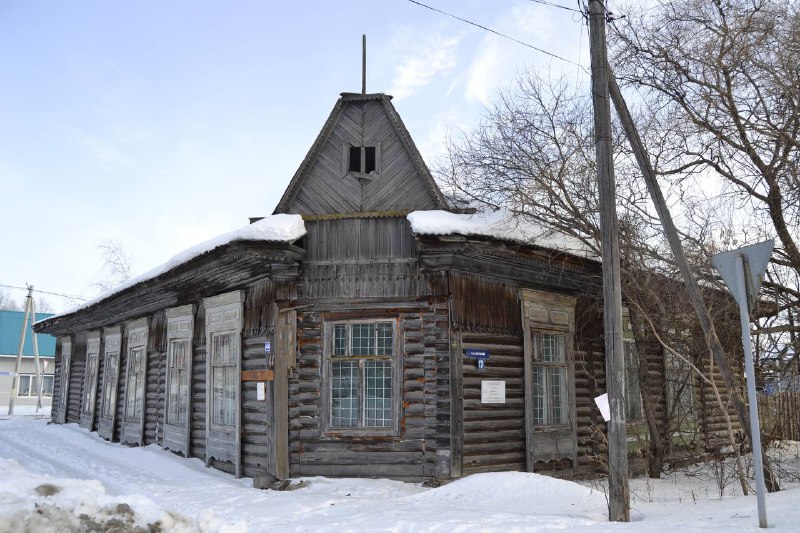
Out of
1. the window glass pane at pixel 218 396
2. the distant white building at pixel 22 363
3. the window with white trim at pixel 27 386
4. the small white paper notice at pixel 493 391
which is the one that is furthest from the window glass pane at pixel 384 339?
the window with white trim at pixel 27 386

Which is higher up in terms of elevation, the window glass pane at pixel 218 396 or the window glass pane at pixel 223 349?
the window glass pane at pixel 223 349

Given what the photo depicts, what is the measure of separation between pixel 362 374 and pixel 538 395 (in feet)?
10.6

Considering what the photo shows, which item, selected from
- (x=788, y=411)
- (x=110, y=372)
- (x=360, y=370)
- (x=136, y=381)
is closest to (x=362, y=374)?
(x=360, y=370)

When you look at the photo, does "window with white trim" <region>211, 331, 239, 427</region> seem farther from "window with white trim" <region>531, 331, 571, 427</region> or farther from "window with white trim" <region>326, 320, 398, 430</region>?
"window with white trim" <region>531, 331, 571, 427</region>

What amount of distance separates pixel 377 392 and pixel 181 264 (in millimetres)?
4426

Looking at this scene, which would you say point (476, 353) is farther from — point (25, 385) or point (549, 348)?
point (25, 385)

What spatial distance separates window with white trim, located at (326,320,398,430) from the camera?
10.7 metres

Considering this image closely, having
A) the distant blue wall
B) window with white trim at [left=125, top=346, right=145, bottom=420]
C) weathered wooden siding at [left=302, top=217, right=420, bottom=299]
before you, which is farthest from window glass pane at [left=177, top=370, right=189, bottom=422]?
the distant blue wall

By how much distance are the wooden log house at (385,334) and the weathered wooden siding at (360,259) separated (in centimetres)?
2

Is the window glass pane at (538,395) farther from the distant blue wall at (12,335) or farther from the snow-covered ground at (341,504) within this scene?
the distant blue wall at (12,335)

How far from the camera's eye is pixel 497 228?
35.1 ft

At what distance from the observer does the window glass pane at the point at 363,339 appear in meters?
10.9

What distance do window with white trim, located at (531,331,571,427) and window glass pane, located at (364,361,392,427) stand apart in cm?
262

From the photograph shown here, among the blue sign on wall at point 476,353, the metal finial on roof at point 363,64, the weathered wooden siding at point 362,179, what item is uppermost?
the metal finial on roof at point 363,64
